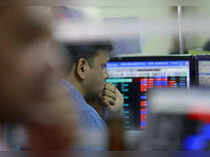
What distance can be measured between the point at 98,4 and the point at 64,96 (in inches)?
15.3

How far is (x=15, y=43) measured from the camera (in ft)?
2.31

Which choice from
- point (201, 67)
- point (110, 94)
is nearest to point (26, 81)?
point (110, 94)

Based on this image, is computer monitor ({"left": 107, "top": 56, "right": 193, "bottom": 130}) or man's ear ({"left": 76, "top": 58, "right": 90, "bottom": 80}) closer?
man's ear ({"left": 76, "top": 58, "right": 90, "bottom": 80})

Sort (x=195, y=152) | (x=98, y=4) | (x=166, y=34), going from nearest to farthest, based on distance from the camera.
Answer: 1. (x=195, y=152)
2. (x=98, y=4)
3. (x=166, y=34)

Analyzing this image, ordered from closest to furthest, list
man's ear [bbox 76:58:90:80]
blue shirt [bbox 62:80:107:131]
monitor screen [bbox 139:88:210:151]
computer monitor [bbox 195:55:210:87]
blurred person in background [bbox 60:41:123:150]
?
monitor screen [bbox 139:88:210:151] → blue shirt [bbox 62:80:107:131] → blurred person in background [bbox 60:41:123:150] → man's ear [bbox 76:58:90:80] → computer monitor [bbox 195:55:210:87]

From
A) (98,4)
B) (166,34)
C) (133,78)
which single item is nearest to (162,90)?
(98,4)

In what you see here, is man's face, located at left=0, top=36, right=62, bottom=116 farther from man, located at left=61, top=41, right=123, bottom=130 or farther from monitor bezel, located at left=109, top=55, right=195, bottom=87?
monitor bezel, located at left=109, top=55, right=195, bottom=87

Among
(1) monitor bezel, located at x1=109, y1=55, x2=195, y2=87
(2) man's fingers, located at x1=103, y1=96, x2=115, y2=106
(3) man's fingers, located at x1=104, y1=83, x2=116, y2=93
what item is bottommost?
(2) man's fingers, located at x1=103, y1=96, x2=115, y2=106

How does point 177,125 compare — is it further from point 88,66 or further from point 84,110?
point 88,66

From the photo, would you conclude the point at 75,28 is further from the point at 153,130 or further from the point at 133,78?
the point at 153,130

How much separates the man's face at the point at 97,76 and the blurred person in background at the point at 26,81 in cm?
34

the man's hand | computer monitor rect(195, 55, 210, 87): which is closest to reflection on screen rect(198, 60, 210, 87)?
computer monitor rect(195, 55, 210, 87)

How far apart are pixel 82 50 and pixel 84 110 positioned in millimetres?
283

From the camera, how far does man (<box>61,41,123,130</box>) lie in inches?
38.5
